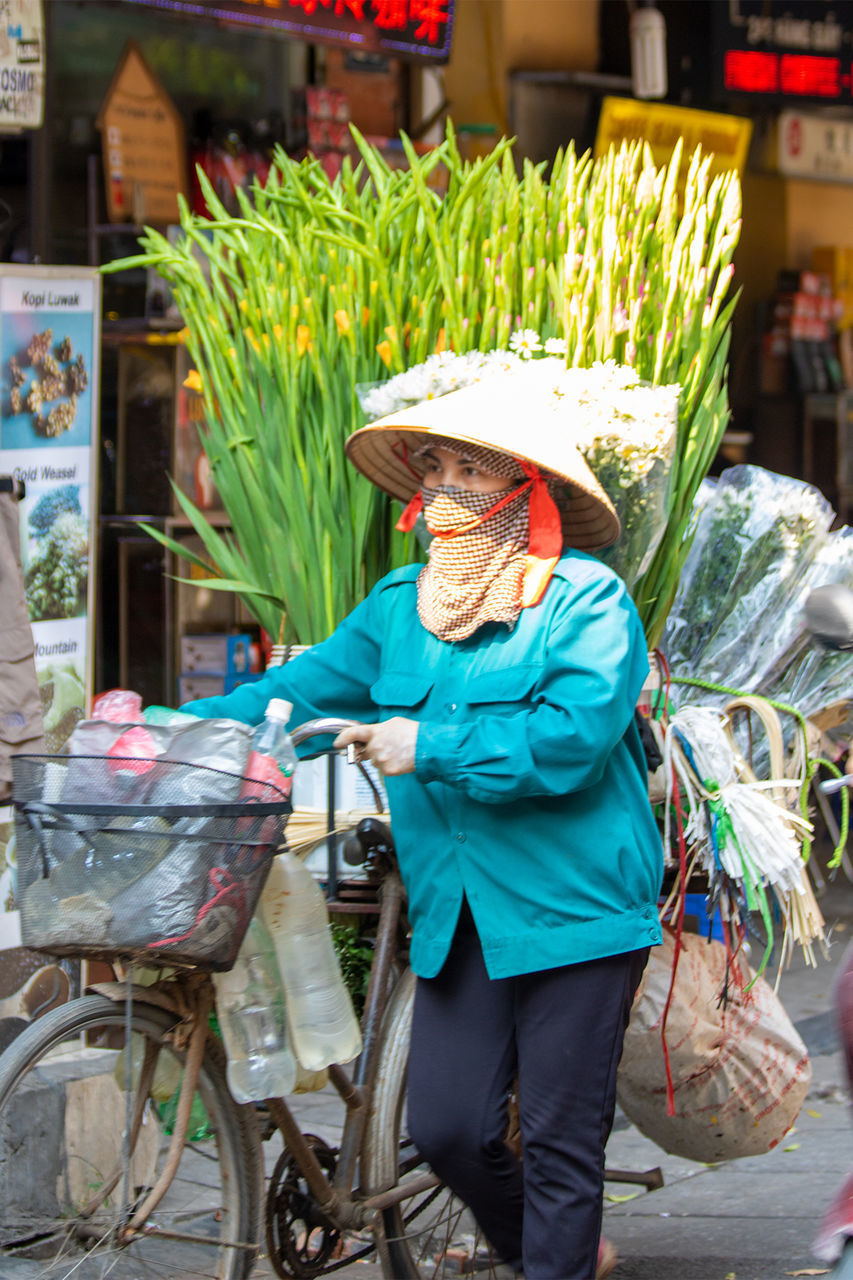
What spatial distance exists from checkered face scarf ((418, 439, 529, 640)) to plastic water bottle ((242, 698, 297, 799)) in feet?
1.05

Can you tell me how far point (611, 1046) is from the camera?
2.59m

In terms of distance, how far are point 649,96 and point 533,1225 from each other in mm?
5597

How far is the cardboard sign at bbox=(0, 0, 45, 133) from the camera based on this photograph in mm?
3791

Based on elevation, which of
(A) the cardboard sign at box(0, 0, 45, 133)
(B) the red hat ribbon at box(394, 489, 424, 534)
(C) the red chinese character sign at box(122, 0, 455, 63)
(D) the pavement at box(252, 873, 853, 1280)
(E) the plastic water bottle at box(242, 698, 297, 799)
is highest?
(C) the red chinese character sign at box(122, 0, 455, 63)

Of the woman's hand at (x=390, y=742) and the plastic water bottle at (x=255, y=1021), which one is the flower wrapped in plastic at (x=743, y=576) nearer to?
the woman's hand at (x=390, y=742)

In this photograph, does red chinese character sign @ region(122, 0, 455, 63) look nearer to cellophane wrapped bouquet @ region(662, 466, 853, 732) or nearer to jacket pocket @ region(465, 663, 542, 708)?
cellophane wrapped bouquet @ region(662, 466, 853, 732)

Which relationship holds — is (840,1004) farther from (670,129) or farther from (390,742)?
(670,129)

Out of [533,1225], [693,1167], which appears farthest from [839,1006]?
[693,1167]

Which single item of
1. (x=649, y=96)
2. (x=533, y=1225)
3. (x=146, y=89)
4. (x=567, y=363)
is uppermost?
(x=649, y=96)

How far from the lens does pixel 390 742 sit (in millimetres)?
2443

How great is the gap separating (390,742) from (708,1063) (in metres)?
1.05

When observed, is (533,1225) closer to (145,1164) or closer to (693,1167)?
(145,1164)

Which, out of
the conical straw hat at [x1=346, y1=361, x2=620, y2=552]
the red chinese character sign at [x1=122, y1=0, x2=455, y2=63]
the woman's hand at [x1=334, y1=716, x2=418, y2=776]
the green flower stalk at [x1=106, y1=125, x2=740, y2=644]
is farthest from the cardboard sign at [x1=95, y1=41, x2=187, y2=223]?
the woman's hand at [x1=334, y1=716, x2=418, y2=776]

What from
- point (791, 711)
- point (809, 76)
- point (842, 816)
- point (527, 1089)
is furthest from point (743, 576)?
point (809, 76)
